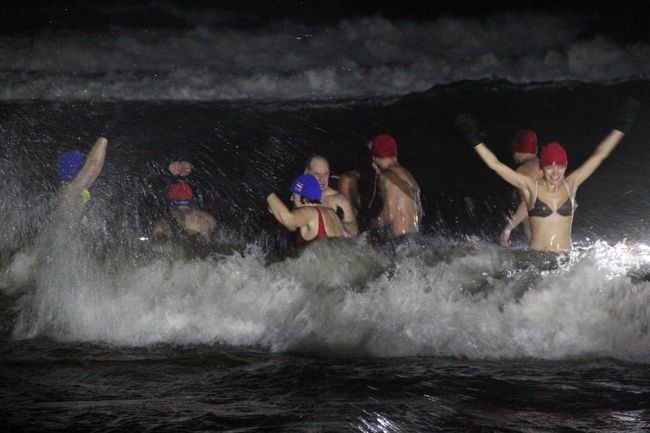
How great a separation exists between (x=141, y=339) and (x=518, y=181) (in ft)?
11.3

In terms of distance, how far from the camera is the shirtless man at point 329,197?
321 inches

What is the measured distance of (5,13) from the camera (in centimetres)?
2447

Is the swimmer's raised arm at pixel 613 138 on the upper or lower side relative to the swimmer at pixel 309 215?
upper

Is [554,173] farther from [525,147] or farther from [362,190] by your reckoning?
[362,190]

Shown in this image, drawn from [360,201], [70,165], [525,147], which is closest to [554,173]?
[525,147]

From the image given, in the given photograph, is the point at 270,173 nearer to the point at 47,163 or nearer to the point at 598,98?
the point at 47,163

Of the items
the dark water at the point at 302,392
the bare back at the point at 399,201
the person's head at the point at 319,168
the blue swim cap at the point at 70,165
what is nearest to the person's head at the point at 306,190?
the person's head at the point at 319,168

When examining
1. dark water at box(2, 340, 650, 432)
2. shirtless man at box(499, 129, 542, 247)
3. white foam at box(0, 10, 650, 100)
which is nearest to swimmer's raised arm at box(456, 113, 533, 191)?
shirtless man at box(499, 129, 542, 247)

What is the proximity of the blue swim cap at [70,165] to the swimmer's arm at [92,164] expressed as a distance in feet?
0.66

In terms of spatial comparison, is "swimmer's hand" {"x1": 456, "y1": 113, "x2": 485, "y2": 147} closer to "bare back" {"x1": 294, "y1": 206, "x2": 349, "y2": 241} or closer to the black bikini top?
the black bikini top

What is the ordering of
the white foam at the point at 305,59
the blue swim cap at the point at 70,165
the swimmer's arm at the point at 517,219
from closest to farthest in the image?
1. the blue swim cap at the point at 70,165
2. the swimmer's arm at the point at 517,219
3. the white foam at the point at 305,59

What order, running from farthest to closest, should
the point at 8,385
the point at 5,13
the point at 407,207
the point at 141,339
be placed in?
the point at 5,13 → the point at 407,207 → the point at 141,339 → the point at 8,385

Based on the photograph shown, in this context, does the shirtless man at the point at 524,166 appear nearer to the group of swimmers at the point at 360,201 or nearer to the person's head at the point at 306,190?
the group of swimmers at the point at 360,201

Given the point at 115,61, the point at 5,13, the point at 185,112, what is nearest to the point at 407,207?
Answer: the point at 185,112
